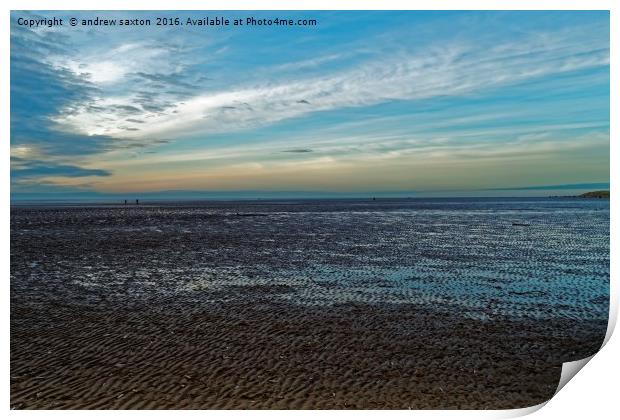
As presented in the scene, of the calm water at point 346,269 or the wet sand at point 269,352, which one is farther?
the calm water at point 346,269

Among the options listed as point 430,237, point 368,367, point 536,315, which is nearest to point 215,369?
point 368,367

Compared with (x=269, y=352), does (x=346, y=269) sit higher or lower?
higher

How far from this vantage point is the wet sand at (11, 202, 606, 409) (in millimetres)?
12094

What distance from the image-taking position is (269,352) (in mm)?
14727

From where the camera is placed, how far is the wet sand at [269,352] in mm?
12094

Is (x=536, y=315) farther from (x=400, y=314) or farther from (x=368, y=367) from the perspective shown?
(x=368, y=367)

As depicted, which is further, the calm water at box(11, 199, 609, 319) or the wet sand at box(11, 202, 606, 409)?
the calm water at box(11, 199, 609, 319)

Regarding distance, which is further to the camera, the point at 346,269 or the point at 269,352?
the point at 346,269
